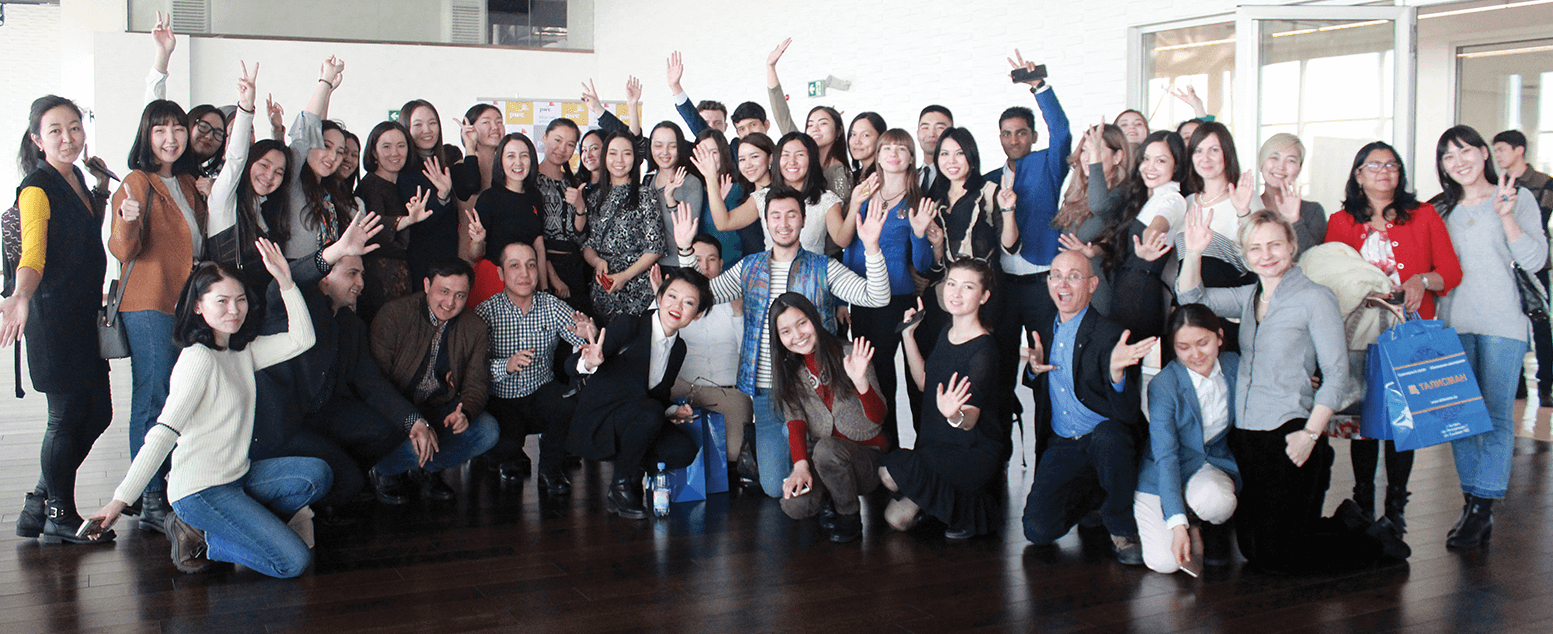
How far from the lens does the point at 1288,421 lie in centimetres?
321

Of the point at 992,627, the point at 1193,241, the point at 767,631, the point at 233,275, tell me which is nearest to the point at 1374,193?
the point at 1193,241

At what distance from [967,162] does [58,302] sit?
3138 millimetres

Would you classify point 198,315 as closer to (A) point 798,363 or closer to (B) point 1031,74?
(A) point 798,363

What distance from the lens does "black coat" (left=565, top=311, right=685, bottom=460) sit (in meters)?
3.94

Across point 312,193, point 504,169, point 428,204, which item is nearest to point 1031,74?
point 504,169

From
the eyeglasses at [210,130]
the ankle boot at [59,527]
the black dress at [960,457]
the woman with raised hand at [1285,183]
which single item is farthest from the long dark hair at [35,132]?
the woman with raised hand at [1285,183]

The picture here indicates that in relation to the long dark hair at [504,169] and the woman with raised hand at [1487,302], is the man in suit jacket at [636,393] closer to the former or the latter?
the long dark hair at [504,169]

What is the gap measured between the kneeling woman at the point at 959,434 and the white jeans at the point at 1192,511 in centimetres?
51

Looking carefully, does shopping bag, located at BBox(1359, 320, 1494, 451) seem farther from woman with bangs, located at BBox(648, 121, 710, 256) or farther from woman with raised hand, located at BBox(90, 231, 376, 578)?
woman with raised hand, located at BBox(90, 231, 376, 578)

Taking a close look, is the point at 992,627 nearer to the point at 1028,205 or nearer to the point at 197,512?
the point at 1028,205

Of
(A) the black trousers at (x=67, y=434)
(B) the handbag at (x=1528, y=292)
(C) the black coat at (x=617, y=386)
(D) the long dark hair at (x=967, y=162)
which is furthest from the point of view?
(D) the long dark hair at (x=967, y=162)

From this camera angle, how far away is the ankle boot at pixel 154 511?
356 centimetres

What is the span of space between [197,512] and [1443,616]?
3447mm

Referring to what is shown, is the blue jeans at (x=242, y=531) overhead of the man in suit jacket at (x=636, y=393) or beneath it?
beneath
